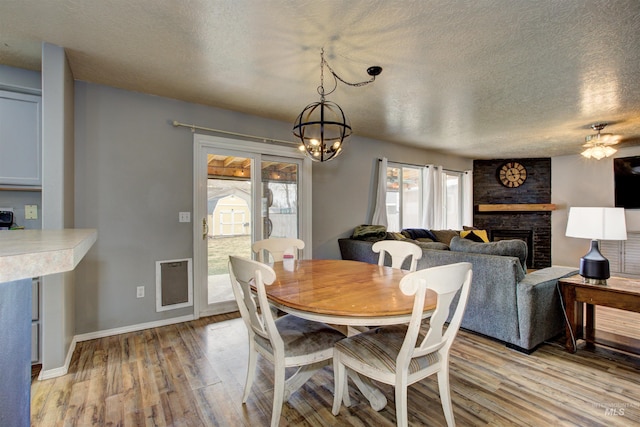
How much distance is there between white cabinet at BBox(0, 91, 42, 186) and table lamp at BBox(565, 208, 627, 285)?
436cm

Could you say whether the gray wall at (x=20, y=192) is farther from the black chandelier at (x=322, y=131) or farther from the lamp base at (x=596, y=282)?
the lamp base at (x=596, y=282)

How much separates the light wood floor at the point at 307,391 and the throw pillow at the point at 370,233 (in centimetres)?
193

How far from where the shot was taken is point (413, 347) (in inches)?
52.4

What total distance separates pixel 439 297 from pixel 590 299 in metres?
1.92

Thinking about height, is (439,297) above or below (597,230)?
below

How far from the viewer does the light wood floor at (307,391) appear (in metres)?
1.69

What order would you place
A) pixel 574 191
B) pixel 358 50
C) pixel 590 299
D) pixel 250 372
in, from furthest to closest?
1. pixel 574 191
2. pixel 590 299
3. pixel 358 50
4. pixel 250 372

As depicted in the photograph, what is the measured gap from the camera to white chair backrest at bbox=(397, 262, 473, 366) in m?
1.25

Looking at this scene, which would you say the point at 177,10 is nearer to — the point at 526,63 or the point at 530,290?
the point at 526,63

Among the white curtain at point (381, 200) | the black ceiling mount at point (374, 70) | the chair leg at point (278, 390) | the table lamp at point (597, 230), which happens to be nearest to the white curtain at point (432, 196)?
the white curtain at point (381, 200)

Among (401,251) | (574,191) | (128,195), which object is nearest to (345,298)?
(401,251)

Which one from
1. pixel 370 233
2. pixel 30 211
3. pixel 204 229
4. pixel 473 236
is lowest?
pixel 473 236

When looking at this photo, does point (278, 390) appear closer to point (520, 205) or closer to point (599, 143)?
point (599, 143)

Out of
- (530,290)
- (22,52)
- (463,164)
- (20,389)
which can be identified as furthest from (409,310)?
(463,164)
